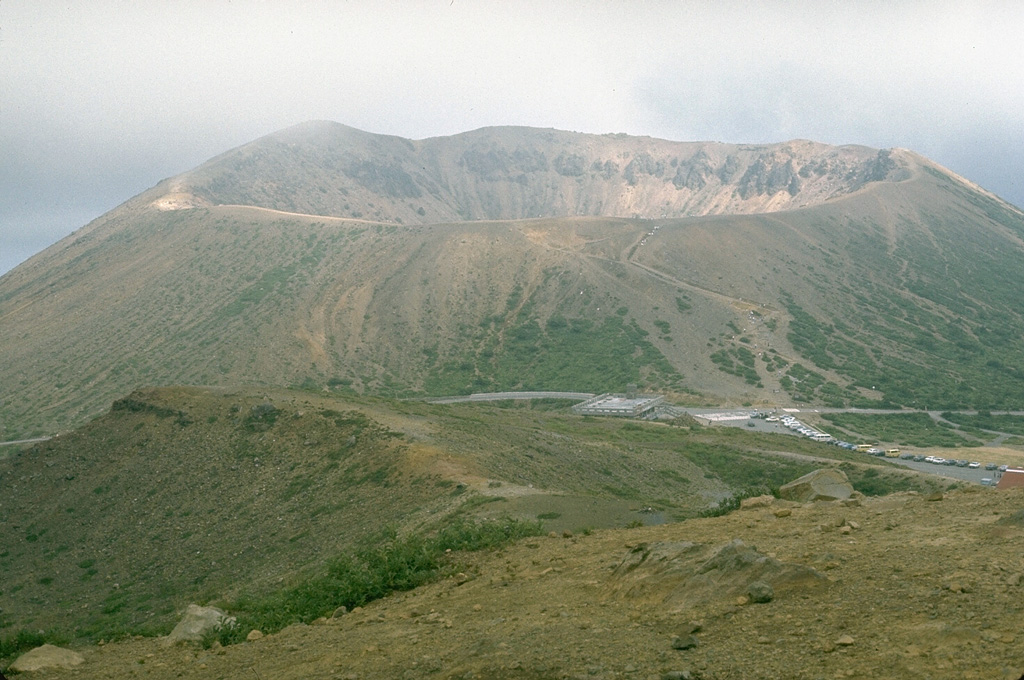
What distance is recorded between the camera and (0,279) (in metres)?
135

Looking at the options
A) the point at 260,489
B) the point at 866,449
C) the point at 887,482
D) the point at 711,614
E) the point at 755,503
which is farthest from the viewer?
the point at 866,449

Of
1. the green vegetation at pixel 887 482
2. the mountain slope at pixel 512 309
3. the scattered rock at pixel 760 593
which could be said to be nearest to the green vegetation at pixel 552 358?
the mountain slope at pixel 512 309

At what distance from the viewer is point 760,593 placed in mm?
8961

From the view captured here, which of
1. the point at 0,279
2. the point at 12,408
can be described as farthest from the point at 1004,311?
the point at 0,279

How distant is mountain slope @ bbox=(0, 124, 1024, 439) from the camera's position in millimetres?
91562

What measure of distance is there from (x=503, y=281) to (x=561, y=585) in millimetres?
108669

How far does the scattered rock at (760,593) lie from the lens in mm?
8938

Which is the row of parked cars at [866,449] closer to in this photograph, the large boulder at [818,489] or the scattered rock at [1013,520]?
the large boulder at [818,489]

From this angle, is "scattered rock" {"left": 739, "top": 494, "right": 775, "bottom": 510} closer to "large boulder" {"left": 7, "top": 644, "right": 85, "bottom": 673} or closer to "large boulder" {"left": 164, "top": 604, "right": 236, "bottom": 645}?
"large boulder" {"left": 164, "top": 604, "right": 236, "bottom": 645}

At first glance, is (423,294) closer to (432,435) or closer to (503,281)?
(503,281)

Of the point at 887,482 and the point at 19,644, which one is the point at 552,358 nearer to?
the point at 887,482

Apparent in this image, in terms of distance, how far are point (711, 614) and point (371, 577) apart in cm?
663

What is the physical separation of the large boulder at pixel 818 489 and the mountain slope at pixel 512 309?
234ft

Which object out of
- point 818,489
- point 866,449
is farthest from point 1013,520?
point 866,449
